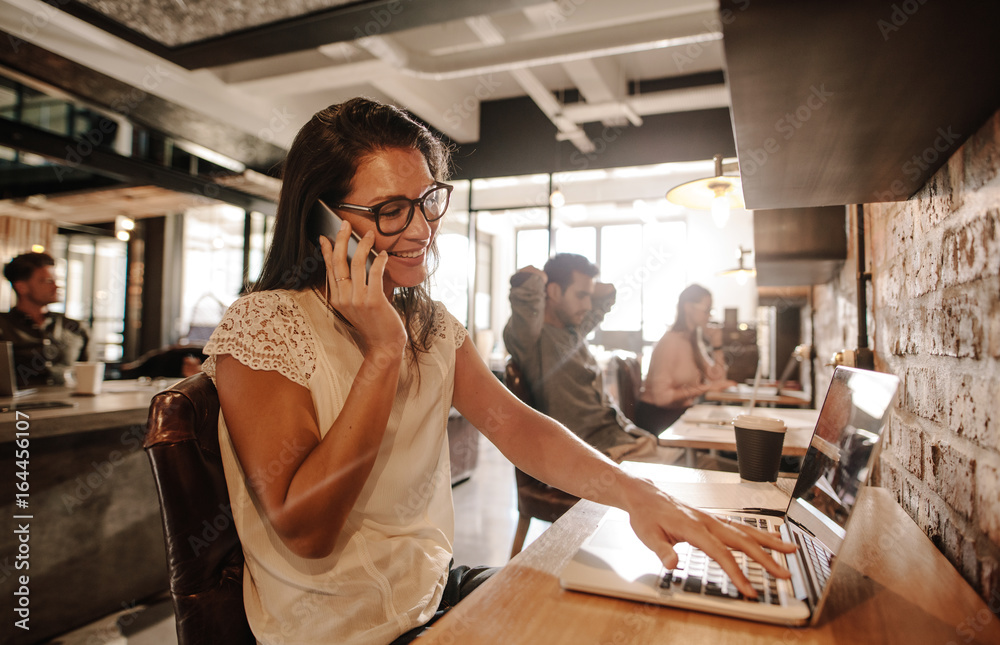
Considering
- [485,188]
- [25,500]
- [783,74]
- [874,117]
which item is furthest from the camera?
[485,188]

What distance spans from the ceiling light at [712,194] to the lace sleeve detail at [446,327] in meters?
1.43

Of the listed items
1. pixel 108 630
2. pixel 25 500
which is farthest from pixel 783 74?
pixel 108 630

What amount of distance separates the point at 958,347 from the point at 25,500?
2.91 metres

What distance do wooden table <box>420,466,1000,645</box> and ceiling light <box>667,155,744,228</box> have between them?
175 cm

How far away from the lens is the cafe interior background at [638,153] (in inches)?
28.0

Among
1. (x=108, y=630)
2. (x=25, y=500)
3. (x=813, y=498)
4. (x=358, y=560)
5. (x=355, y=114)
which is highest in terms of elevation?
(x=355, y=114)

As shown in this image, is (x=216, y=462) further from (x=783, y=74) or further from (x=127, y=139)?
(x=127, y=139)

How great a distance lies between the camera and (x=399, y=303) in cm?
128

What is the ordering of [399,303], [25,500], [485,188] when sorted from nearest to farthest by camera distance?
[399,303] → [25,500] → [485,188]

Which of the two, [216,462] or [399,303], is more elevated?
[399,303]

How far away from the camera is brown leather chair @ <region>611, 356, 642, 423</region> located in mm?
3482

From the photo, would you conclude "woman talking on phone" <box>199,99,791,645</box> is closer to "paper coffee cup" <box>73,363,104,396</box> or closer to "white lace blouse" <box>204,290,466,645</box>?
"white lace blouse" <box>204,290,466,645</box>

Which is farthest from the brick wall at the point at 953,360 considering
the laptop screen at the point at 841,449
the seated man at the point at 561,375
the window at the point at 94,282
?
the window at the point at 94,282

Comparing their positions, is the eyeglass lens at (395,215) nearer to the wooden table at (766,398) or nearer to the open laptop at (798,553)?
the open laptop at (798,553)
